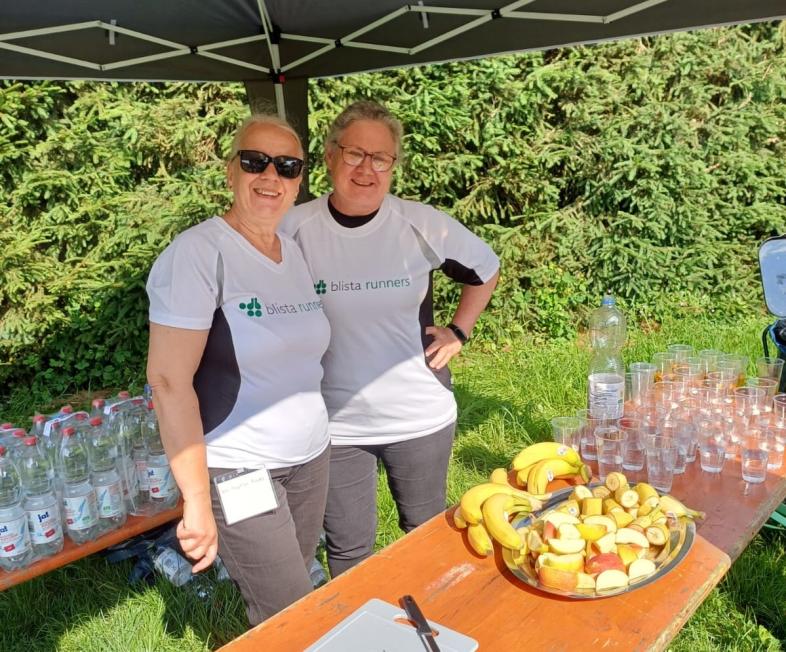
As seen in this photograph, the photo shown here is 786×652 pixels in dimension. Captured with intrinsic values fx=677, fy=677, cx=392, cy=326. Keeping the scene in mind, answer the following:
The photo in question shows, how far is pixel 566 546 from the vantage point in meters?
1.41

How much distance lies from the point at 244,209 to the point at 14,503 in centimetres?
113

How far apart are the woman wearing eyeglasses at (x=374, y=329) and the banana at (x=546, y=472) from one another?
0.51 meters

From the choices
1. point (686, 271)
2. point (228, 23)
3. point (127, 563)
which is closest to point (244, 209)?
point (228, 23)

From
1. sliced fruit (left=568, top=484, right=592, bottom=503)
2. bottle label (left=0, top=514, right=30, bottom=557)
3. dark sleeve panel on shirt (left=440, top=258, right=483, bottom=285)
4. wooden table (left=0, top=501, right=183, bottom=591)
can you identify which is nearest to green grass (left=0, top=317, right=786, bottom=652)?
wooden table (left=0, top=501, right=183, bottom=591)

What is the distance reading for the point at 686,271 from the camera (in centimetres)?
679

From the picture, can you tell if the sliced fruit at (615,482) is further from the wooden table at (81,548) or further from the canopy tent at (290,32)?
the canopy tent at (290,32)

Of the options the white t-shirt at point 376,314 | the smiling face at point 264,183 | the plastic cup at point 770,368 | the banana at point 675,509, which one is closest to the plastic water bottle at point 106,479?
the white t-shirt at point 376,314

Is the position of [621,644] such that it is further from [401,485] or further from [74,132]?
[74,132]

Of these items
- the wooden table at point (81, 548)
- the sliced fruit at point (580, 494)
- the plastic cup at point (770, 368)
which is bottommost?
the wooden table at point (81, 548)

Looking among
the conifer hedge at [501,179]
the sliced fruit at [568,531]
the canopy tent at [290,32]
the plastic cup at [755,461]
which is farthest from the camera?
the conifer hedge at [501,179]

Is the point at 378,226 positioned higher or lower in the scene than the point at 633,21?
lower

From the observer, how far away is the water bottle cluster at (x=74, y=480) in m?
2.05

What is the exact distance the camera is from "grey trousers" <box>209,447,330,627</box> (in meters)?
1.76

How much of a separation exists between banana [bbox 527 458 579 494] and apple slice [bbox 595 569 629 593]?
0.43 metres
